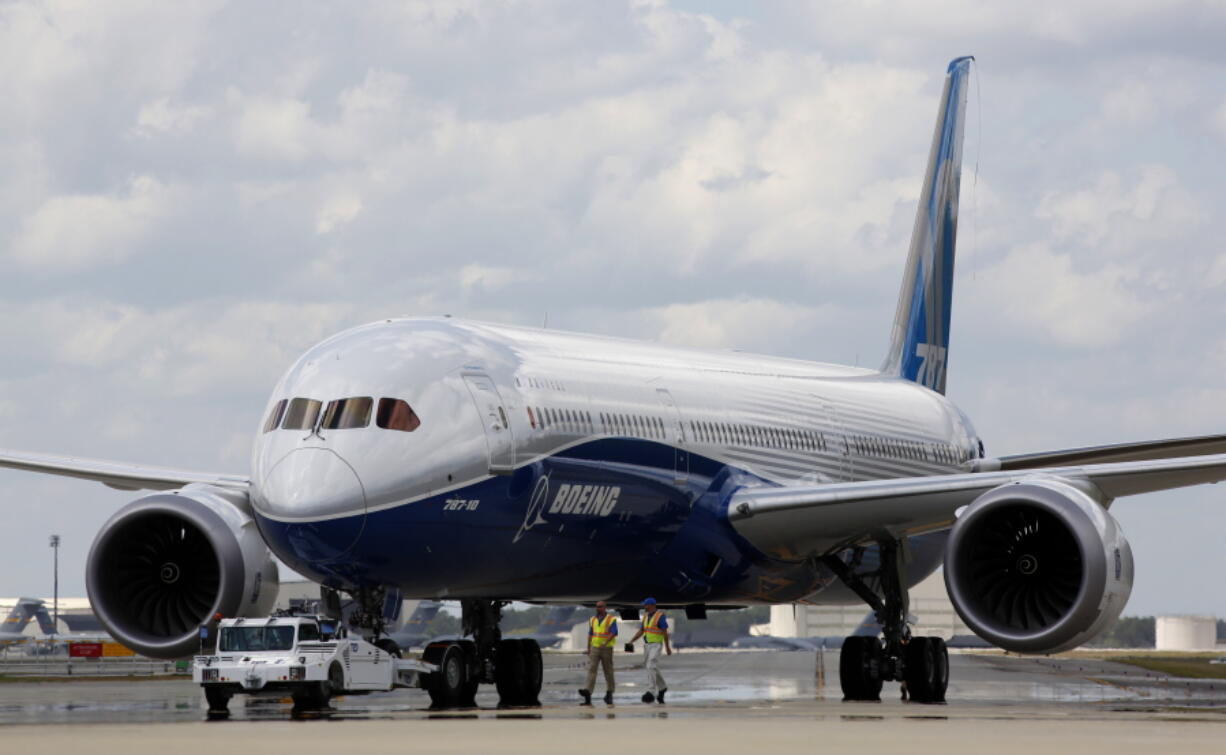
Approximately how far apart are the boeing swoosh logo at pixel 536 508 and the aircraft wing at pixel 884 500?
376 centimetres

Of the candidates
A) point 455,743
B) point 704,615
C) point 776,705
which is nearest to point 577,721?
point 455,743

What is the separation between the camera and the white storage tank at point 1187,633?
135500mm

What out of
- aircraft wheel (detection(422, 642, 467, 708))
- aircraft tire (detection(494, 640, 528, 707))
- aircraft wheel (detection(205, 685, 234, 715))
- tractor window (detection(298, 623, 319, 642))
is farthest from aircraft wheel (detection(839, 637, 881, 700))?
aircraft wheel (detection(205, 685, 234, 715))

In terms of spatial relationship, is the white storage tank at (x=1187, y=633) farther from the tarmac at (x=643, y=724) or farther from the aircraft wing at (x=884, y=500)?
the aircraft wing at (x=884, y=500)

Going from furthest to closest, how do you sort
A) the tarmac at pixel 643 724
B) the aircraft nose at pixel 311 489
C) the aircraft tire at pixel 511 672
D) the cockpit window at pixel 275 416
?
the aircraft tire at pixel 511 672, the cockpit window at pixel 275 416, the aircraft nose at pixel 311 489, the tarmac at pixel 643 724

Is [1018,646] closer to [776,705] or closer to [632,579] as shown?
[776,705]

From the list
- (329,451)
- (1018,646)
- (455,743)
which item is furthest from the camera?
(1018,646)

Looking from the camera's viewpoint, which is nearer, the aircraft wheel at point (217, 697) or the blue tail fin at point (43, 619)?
the aircraft wheel at point (217, 697)

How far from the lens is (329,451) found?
1997 cm

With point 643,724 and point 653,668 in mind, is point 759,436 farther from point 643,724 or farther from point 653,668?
point 643,724

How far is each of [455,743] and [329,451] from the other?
237 inches

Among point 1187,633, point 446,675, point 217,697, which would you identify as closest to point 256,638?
point 217,697

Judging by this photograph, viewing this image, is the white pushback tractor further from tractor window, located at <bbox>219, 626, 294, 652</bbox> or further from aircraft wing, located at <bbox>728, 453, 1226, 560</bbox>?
aircraft wing, located at <bbox>728, 453, 1226, 560</bbox>

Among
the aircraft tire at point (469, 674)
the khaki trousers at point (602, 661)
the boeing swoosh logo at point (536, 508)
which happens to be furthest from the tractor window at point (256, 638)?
the khaki trousers at point (602, 661)
